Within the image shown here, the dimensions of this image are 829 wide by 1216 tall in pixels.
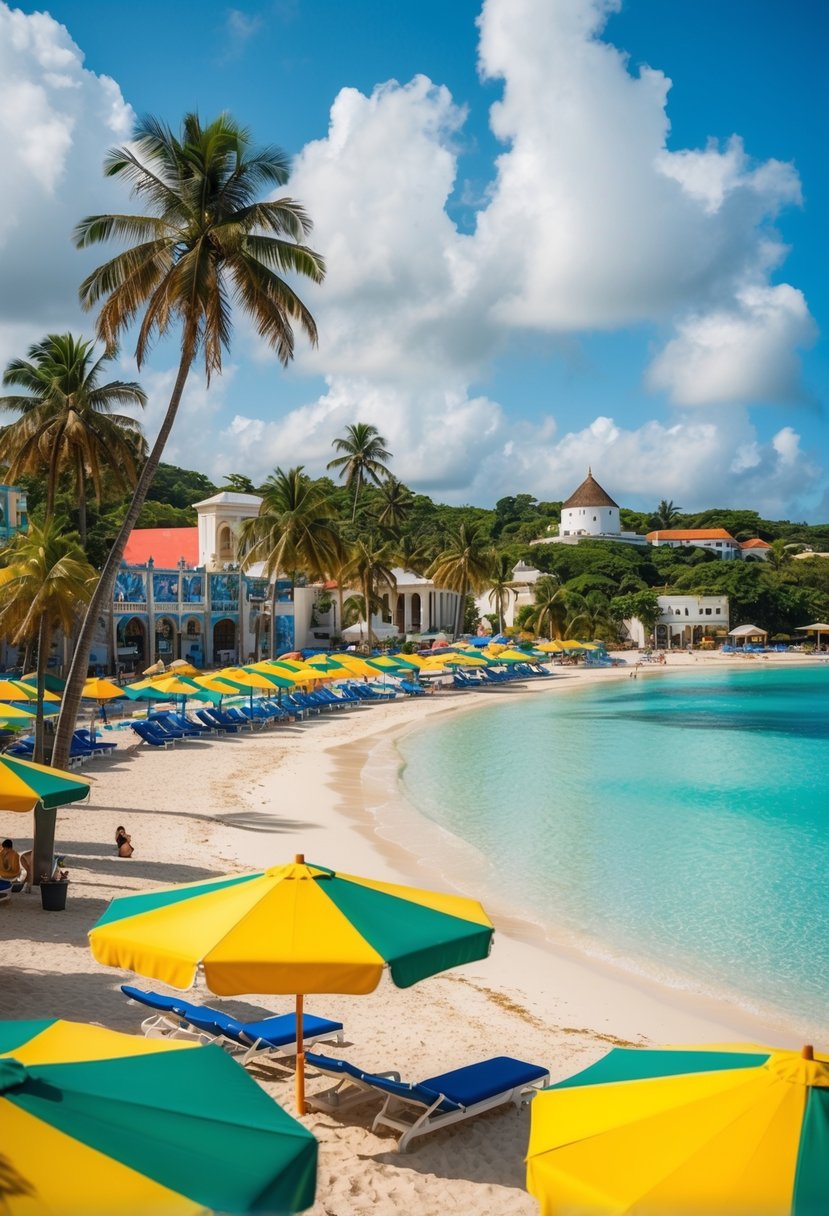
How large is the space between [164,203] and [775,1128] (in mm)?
17502

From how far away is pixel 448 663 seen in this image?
48781 millimetres

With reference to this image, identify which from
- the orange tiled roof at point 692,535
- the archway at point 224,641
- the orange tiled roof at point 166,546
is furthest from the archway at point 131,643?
the orange tiled roof at point 692,535

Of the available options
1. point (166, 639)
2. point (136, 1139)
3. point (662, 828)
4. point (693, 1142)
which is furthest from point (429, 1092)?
point (166, 639)

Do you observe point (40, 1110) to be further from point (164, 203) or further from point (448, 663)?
point (448, 663)

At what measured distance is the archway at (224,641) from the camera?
48.3 m

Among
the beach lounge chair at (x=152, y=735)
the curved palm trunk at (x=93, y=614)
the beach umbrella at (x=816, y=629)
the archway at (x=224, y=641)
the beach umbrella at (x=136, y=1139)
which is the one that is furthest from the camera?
the beach umbrella at (x=816, y=629)

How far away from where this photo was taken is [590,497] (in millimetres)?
112688

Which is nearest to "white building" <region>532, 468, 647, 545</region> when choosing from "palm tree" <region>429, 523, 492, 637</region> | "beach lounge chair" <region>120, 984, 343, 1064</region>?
"palm tree" <region>429, 523, 492, 637</region>

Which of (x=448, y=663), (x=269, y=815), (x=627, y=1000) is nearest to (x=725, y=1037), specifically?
(x=627, y=1000)

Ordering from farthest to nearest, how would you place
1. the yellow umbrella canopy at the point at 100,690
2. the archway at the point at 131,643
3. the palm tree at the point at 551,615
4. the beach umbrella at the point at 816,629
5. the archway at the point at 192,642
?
the beach umbrella at the point at 816,629
the palm tree at the point at 551,615
the archway at the point at 192,642
the archway at the point at 131,643
the yellow umbrella canopy at the point at 100,690

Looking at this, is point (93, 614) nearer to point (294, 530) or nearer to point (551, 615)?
point (294, 530)

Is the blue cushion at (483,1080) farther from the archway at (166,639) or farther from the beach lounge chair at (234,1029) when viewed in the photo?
the archway at (166,639)

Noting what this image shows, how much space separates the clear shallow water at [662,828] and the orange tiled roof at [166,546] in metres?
22.8

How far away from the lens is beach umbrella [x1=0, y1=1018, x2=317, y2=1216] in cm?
308
